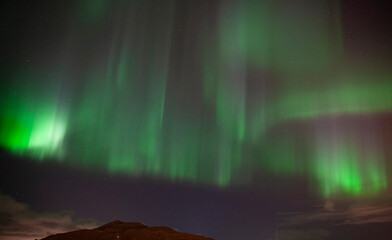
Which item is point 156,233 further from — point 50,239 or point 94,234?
point 50,239

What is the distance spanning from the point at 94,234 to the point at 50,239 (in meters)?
13.2

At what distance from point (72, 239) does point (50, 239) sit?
224 inches

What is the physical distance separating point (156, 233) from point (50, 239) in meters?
30.3

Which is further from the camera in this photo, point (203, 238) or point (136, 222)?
point (136, 222)

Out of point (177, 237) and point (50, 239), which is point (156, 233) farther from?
point (50, 239)

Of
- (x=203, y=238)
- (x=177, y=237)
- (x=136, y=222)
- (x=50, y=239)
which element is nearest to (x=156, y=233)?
(x=177, y=237)

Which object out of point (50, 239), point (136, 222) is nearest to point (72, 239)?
point (50, 239)

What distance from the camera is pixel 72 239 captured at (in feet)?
273

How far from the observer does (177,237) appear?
9662 cm

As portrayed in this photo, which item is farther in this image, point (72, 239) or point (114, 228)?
point (114, 228)

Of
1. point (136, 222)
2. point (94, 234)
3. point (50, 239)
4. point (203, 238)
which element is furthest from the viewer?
point (136, 222)

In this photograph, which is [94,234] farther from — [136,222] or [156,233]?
[136,222]

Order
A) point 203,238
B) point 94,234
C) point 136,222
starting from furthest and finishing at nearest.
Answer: point 136,222, point 203,238, point 94,234

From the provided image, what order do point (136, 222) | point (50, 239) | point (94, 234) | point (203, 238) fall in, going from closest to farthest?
1. point (50, 239)
2. point (94, 234)
3. point (203, 238)
4. point (136, 222)
